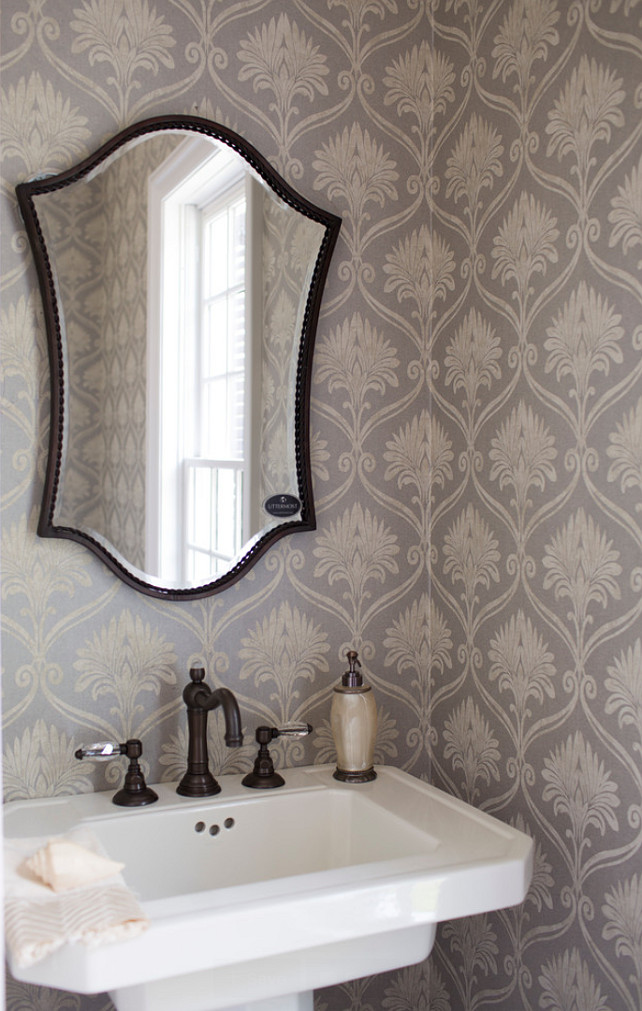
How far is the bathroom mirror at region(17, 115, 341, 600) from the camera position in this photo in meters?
1.54

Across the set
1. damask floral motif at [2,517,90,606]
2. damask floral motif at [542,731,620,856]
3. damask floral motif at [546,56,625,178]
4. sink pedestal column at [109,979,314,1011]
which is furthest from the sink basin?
damask floral motif at [546,56,625,178]

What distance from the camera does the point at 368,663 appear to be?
182 centimetres

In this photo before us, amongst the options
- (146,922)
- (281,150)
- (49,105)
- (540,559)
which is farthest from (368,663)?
(49,105)

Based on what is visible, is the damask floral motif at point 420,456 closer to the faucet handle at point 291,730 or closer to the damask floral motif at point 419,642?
the damask floral motif at point 419,642

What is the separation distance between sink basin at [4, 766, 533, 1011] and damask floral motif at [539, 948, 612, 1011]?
0.24 meters

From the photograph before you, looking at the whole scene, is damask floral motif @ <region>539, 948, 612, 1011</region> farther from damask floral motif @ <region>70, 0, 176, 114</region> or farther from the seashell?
damask floral motif @ <region>70, 0, 176, 114</region>

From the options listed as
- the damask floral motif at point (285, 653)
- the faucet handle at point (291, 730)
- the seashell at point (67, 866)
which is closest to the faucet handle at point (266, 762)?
the faucet handle at point (291, 730)

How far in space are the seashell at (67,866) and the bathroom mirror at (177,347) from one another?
1.75 ft

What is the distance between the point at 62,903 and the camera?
1083 mm

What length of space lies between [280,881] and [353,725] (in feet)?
1.49

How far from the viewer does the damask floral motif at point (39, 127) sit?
4.90ft

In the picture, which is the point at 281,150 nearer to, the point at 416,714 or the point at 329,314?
the point at 329,314

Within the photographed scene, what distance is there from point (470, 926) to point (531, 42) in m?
1.56

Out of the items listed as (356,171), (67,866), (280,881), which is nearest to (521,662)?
(280,881)
